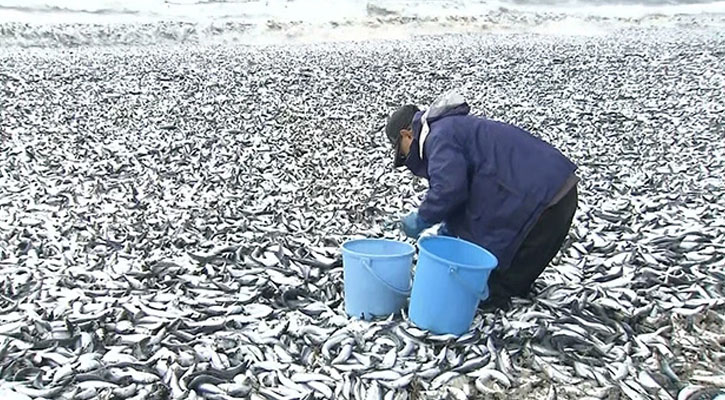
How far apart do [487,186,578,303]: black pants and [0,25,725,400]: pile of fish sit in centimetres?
14

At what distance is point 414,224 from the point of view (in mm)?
3180

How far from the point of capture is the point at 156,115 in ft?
27.8

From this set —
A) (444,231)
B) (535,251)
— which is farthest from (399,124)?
(535,251)

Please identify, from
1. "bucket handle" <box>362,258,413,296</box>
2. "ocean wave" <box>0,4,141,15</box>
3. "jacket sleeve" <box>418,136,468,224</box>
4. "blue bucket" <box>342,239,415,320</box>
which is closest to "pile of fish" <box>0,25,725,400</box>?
"blue bucket" <box>342,239,415,320</box>

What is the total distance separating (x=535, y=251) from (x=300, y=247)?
1.71 metres

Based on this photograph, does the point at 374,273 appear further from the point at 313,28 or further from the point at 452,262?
the point at 313,28

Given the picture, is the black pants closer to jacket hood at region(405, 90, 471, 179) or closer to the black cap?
jacket hood at region(405, 90, 471, 179)

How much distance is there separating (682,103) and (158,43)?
Answer: 14.5 metres

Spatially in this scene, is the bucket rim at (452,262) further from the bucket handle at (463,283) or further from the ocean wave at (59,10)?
the ocean wave at (59,10)

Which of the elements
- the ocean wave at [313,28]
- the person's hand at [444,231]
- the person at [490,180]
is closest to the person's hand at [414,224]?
the person at [490,180]

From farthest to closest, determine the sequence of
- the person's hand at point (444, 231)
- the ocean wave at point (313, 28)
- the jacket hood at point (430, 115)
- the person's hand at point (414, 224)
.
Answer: the ocean wave at point (313, 28), the person's hand at point (444, 231), the person's hand at point (414, 224), the jacket hood at point (430, 115)

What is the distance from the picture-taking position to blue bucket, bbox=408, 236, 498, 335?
2.86 metres

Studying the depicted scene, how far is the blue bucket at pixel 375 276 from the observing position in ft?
10.00

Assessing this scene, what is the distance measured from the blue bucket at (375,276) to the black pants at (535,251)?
0.47 meters
